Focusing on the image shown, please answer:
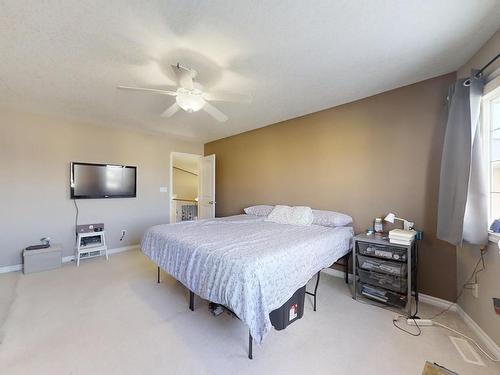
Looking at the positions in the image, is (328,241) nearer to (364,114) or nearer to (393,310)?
(393,310)

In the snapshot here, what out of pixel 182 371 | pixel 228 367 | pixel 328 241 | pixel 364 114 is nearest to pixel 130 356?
pixel 182 371

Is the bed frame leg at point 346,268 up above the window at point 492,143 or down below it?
below

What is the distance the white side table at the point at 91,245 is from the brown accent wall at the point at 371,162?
2.89 m

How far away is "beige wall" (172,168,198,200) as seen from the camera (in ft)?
27.6

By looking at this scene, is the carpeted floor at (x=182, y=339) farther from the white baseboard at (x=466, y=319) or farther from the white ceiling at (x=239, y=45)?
the white ceiling at (x=239, y=45)

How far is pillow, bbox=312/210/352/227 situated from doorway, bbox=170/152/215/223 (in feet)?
8.28

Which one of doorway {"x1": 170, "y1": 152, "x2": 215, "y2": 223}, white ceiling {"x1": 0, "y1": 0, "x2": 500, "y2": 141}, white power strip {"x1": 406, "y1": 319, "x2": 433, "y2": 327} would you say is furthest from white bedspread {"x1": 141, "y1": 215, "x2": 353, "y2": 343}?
doorway {"x1": 170, "y1": 152, "x2": 215, "y2": 223}

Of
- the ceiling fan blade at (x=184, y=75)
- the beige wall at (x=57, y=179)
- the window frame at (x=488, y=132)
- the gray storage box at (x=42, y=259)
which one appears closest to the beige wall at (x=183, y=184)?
the beige wall at (x=57, y=179)

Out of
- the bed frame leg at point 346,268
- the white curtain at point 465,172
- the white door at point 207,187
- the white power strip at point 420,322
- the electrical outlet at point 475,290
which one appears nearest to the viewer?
the white curtain at point 465,172

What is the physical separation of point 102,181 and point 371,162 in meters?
4.47

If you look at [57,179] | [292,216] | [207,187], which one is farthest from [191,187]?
[292,216]

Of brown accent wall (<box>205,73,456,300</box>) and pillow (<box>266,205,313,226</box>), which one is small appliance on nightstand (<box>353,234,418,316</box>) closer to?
brown accent wall (<box>205,73,456,300</box>)

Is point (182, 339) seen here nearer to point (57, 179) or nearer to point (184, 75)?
point (184, 75)

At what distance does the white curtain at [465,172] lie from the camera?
70.1 inches
